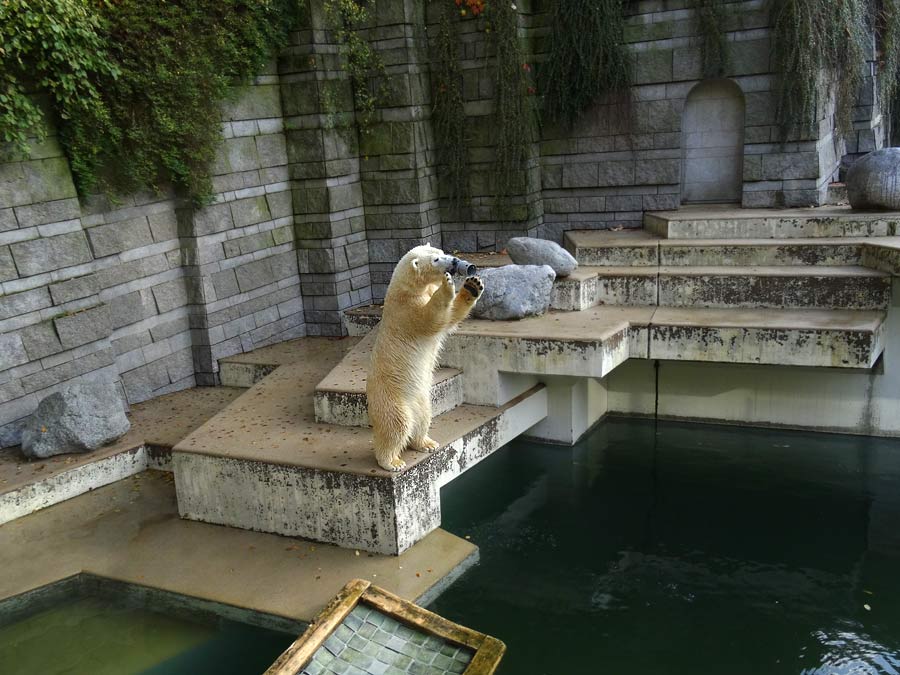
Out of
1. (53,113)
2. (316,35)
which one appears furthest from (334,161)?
(53,113)

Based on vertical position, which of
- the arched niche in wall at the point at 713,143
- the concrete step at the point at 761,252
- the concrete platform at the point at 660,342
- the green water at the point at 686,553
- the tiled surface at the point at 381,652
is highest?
the arched niche in wall at the point at 713,143

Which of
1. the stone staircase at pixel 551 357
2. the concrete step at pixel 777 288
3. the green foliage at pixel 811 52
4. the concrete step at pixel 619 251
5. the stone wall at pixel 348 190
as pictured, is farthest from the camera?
the concrete step at pixel 619 251

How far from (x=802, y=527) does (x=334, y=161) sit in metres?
5.03

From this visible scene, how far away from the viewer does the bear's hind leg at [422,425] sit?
14.4 feet

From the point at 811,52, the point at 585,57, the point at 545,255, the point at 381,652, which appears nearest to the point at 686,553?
the point at 381,652

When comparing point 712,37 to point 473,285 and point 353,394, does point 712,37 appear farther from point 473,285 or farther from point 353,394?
point 353,394

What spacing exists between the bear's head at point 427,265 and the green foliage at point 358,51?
3798mm

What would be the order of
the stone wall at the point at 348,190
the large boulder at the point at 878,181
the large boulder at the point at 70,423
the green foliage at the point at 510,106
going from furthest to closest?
the green foliage at the point at 510,106, the large boulder at the point at 878,181, the stone wall at the point at 348,190, the large boulder at the point at 70,423

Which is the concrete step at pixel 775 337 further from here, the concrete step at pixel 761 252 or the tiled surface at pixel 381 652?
the tiled surface at pixel 381 652

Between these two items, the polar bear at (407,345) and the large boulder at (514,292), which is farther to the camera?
the large boulder at (514,292)

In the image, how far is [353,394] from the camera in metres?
5.04

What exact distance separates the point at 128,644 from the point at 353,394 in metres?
1.92

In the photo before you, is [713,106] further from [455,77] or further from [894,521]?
[894,521]

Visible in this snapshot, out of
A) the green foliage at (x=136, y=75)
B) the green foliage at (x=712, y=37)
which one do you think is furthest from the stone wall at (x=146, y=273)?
the green foliage at (x=712, y=37)
